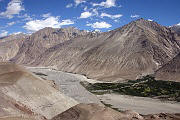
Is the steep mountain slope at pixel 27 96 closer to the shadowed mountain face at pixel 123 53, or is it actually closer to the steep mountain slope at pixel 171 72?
the steep mountain slope at pixel 171 72

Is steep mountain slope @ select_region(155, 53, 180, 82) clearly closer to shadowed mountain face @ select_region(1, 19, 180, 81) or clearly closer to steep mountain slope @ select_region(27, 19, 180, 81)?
shadowed mountain face @ select_region(1, 19, 180, 81)

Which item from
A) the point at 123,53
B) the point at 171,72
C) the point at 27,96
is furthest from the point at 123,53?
the point at 27,96

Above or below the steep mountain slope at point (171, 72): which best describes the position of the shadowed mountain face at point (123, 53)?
above

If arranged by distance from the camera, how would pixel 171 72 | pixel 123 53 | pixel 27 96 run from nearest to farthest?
pixel 27 96 → pixel 171 72 → pixel 123 53

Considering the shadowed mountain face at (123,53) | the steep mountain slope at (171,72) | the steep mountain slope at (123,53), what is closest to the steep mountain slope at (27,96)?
the steep mountain slope at (171,72)

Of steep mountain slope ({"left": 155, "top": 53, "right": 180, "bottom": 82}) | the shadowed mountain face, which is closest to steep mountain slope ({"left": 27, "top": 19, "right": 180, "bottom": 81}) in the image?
the shadowed mountain face

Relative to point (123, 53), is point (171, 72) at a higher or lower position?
lower

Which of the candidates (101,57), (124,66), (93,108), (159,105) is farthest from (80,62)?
(93,108)

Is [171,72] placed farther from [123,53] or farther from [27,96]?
[27,96]
